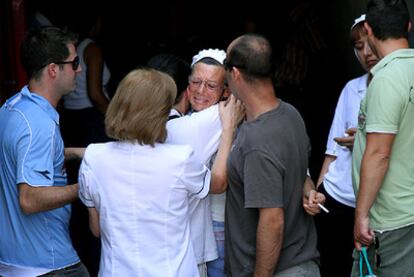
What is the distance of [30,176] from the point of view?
3.19 metres

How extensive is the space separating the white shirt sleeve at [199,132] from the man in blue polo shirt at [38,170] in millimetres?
501

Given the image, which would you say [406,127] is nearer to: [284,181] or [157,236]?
[284,181]

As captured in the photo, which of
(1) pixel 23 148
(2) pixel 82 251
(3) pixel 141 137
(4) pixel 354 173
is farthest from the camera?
(2) pixel 82 251

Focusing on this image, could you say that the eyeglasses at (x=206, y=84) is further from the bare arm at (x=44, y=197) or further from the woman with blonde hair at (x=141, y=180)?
the bare arm at (x=44, y=197)

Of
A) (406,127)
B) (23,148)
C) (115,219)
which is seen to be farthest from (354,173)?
(23,148)

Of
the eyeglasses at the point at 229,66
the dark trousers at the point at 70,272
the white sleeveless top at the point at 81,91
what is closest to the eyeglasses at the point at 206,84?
the eyeglasses at the point at 229,66

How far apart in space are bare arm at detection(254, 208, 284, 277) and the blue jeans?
1.29 feet

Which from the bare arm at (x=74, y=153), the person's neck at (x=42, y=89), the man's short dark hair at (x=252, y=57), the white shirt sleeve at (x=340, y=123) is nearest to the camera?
the man's short dark hair at (x=252, y=57)

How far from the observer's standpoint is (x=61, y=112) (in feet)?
19.1

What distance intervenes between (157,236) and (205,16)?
509 cm

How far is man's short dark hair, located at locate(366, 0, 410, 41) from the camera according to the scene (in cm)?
330

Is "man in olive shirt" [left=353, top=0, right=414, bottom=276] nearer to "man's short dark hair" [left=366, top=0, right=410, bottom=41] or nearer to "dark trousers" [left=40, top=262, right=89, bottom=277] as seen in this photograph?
"man's short dark hair" [left=366, top=0, right=410, bottom=41]

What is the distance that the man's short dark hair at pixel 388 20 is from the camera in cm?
330

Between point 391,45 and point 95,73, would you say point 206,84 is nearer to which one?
point 391,45
